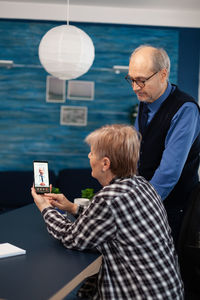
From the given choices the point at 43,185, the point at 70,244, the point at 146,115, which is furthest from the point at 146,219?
the point at 146,115

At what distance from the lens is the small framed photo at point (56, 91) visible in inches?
197

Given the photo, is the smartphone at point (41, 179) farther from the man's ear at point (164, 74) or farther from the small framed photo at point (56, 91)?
the small framed photo at point (56, 91)

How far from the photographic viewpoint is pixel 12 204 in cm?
470

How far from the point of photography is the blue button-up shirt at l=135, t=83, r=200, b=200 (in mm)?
2074

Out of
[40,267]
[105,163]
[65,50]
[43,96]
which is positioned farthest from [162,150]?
[43,96]

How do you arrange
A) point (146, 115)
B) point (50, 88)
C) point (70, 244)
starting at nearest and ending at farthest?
1. point (70, 244)
2. point (146, 115)
3. point (50, 88)

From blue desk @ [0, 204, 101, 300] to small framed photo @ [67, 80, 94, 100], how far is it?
3.18 meters

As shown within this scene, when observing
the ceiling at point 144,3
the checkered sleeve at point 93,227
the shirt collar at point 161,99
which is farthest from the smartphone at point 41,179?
the ceiling at point 144,3

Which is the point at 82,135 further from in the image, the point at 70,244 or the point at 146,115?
the point at 70,244

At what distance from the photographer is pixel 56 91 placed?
16.5 feet

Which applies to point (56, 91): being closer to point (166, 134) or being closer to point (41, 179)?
point (166, 134)

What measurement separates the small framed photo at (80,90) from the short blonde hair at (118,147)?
3.55m

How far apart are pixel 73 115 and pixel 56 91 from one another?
367mm

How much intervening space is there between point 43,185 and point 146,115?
798 mm
